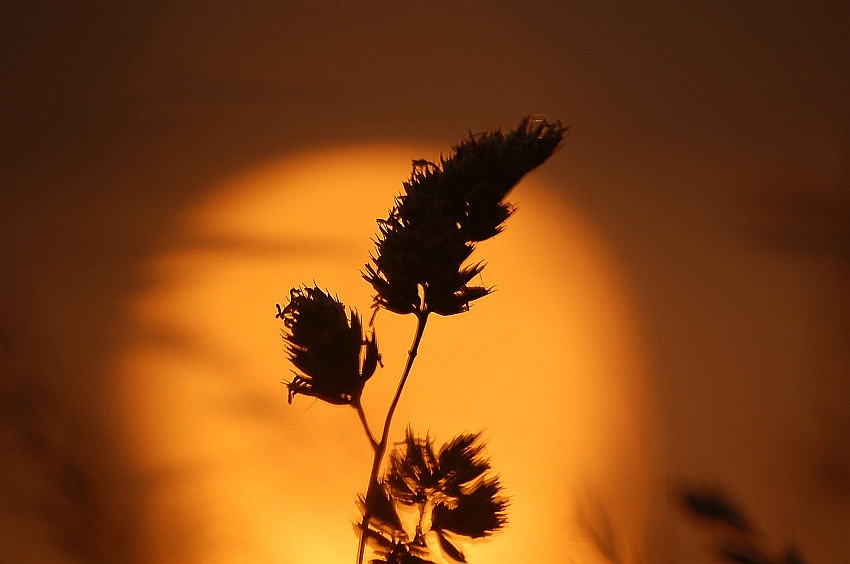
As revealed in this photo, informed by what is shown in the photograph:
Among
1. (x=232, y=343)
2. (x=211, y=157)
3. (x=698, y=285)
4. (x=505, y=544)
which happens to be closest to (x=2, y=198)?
(x=211, y=157)

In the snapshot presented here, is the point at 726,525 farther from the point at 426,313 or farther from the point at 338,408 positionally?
the point at 338,408

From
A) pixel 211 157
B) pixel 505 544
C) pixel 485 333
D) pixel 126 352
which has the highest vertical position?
pixel 211 157

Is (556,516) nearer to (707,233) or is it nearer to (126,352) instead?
(707,233)

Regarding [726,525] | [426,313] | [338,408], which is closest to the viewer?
[726,525]

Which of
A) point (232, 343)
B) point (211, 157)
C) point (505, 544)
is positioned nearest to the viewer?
point (505, 544)

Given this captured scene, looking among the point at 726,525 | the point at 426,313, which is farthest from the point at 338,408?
the point at 726,525
